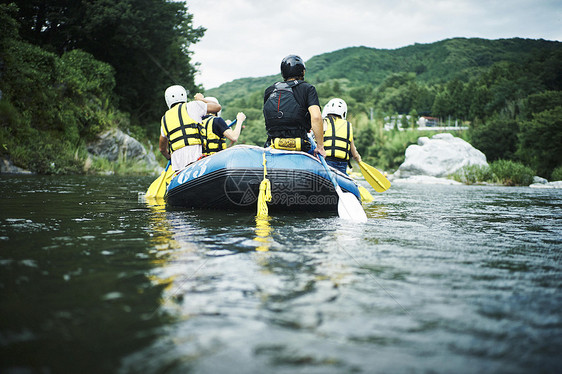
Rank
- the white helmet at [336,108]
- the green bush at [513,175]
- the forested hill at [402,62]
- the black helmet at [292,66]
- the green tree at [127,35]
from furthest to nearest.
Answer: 1. the forested hill at [402,62]
2. the green tree at [127,35]
3. the green bush at [513,175]
4. the white helmet at [336,108]
5. the black helmet at [292,66]

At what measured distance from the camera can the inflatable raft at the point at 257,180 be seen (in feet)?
16.6

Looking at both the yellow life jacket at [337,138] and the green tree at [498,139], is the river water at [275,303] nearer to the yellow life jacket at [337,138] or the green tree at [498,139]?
the yellow life jacket at [337,138]

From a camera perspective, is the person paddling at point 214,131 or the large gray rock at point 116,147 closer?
the person paddling at point 214,131

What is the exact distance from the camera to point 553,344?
1413 mm

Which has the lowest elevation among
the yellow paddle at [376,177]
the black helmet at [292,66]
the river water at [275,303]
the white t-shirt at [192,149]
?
the river water at [275,303]

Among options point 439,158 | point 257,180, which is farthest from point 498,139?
point 257,180

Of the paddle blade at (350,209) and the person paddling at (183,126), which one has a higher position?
the person paddling at (183,126)

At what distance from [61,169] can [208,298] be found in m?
13.8

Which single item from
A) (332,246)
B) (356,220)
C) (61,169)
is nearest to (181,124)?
(356,220)

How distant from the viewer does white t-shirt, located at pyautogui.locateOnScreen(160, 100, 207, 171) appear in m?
6.20

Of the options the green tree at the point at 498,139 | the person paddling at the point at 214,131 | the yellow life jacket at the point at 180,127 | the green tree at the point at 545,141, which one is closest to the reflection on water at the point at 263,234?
the person paddling at the point at 214,131

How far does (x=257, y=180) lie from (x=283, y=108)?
41.8 inches

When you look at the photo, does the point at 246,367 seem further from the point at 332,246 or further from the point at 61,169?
the point at 61,169

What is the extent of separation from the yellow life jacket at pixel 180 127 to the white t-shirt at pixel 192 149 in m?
0.06
